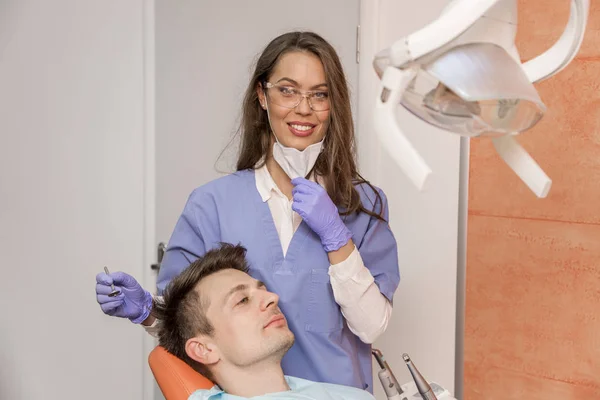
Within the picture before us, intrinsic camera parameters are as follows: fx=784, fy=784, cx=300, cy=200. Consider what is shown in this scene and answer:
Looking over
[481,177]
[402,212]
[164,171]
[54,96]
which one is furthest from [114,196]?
[481,177]

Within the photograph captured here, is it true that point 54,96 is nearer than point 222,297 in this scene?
No

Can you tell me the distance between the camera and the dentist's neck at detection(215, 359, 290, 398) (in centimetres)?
165

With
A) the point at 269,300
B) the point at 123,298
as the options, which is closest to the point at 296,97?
the point at 269,300

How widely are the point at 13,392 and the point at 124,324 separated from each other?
15.3 inches

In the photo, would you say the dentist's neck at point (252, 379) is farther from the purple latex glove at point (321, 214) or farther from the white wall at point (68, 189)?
the white wall at point (68, 189)

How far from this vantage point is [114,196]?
8.19 ft

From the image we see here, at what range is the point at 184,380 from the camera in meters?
1.57

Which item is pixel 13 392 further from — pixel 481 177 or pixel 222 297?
pixel 481 177

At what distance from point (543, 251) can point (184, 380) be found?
1.12 meters

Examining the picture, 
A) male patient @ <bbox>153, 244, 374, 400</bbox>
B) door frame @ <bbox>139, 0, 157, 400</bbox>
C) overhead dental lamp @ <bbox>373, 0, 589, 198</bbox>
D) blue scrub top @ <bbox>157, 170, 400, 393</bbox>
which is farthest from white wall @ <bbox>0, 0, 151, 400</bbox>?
overhead dental lamp @ <bbox>373, 0, 589, 198</bbox>

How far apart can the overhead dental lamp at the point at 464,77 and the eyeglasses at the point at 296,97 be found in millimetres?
685

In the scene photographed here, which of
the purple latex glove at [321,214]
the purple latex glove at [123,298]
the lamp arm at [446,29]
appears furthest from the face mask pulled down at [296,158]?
the lamp arm at [446,29]

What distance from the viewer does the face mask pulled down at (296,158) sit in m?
1.84

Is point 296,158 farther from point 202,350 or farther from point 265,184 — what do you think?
point 202,350
